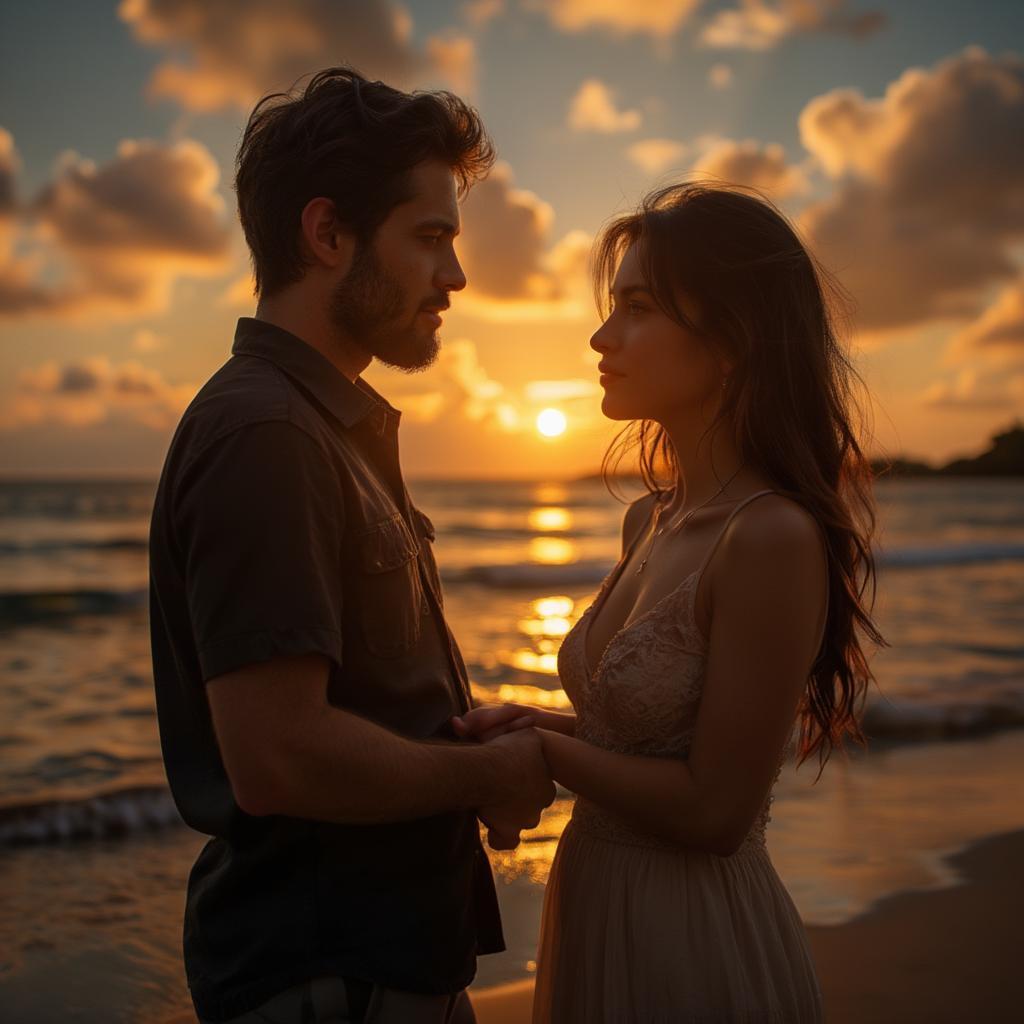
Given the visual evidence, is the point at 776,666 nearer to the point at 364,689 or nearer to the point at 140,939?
the point at 364,689

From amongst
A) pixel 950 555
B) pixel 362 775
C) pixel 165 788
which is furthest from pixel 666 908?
pixel 950 555

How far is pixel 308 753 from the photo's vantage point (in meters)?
1.74

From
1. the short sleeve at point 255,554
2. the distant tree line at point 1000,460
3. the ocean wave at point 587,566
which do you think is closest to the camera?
the short sleeve at point 255,554

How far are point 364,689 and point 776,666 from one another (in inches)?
34.2

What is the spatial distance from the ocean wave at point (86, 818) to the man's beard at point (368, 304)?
4.87 meters

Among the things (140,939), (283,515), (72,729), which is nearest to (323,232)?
(283,515)

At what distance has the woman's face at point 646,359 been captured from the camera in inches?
100

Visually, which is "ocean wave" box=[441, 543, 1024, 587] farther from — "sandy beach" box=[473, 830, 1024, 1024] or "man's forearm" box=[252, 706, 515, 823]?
"man's forearm" box=[252, 706, 515, 823]

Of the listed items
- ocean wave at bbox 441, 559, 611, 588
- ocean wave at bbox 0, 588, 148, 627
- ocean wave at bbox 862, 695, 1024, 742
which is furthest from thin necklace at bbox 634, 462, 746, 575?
ocean wave at bbox 441, 559, 611, 588

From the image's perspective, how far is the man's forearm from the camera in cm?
175

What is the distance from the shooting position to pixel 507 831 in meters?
2.26

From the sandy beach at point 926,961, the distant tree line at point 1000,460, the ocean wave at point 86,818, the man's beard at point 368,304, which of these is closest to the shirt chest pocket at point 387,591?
the man's beard at point 368,304

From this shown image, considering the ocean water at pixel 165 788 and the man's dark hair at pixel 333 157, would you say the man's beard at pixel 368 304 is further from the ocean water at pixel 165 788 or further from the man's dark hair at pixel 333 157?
the ocean water at pixel 165 788

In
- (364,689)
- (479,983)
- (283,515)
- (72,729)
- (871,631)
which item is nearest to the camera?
(283,515)
